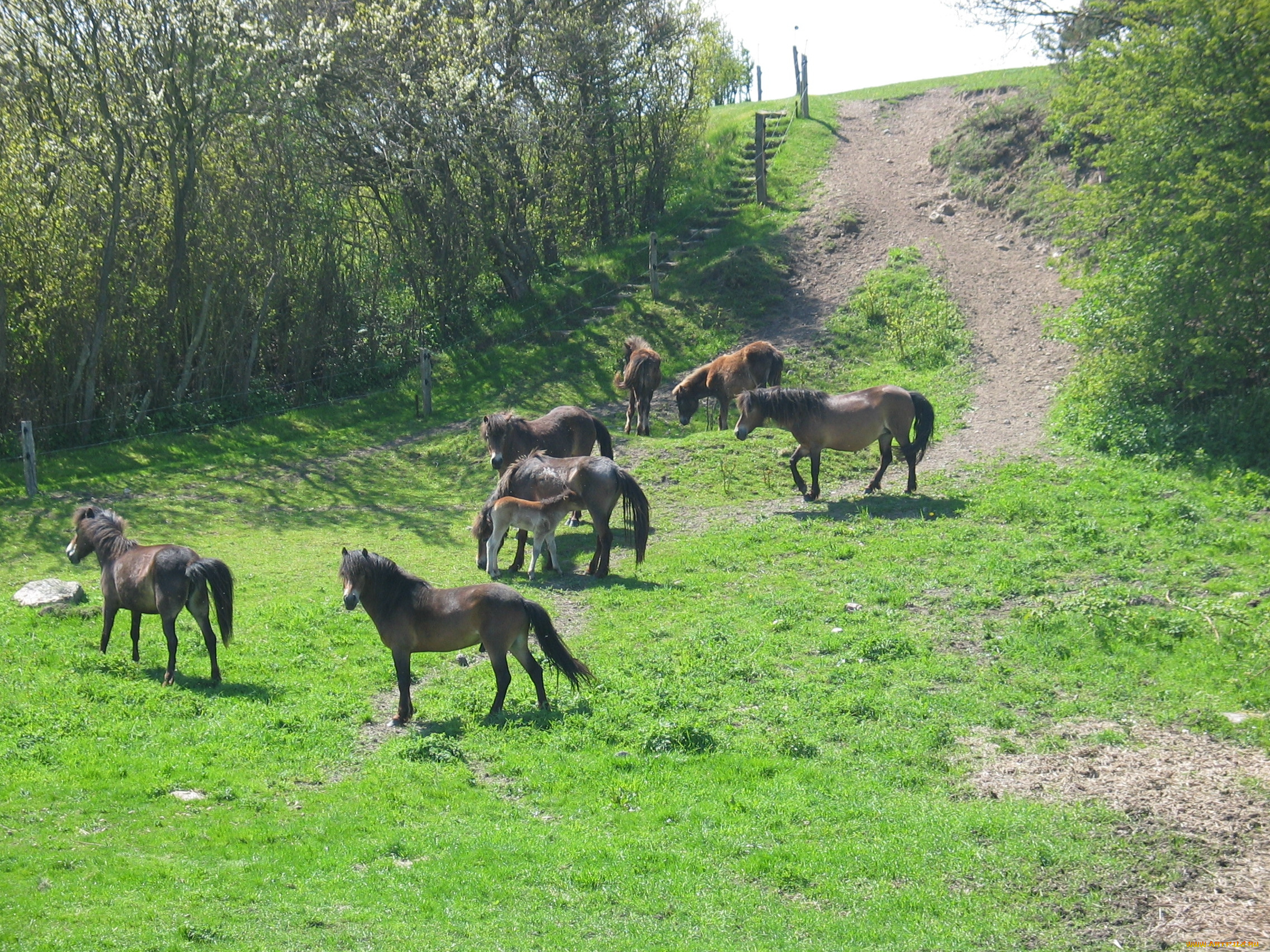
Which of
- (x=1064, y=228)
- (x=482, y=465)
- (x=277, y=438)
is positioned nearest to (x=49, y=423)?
(x=277, y=438)

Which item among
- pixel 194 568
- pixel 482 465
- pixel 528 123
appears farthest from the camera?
pixel 528 123

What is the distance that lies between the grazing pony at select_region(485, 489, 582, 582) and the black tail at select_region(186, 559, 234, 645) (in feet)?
13.7

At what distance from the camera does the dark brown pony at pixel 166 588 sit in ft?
34.7

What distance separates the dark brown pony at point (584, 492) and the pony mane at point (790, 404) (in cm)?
390

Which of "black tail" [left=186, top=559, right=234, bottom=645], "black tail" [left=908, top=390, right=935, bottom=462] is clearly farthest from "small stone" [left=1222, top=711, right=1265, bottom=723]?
"black tail" [left=186, top=559, right=234, bottom=645]

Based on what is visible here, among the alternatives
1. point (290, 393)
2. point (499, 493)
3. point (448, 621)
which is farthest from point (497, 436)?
point (290, 393)

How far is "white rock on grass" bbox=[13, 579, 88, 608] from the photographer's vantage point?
12.6 m

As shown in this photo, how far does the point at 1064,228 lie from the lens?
19.8m

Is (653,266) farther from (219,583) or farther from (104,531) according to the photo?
(219,583)

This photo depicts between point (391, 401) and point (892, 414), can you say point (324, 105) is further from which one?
point (892, 414)

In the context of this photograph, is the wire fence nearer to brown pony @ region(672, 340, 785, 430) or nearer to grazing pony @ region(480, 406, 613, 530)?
Result: brown pony @ region(672, 340, 785, 430)

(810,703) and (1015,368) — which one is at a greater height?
(1015,368)

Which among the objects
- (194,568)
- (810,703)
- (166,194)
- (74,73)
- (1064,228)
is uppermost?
(74,73)

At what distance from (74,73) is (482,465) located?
11.3 m
